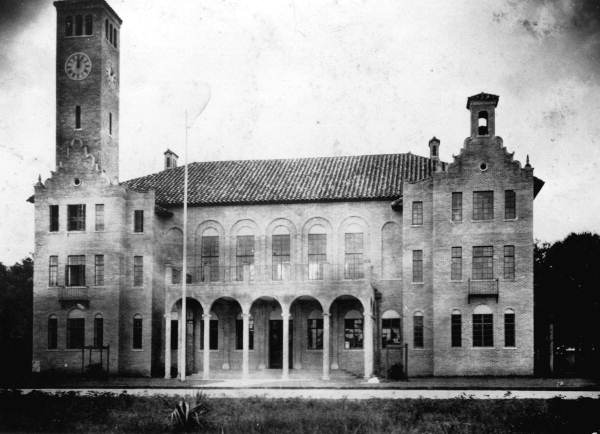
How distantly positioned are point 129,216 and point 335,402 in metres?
23.3

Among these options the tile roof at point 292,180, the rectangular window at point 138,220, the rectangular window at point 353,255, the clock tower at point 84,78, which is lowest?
the rectangular window at point 353,255

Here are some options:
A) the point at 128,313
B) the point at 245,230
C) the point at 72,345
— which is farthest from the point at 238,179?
the point at 72,345

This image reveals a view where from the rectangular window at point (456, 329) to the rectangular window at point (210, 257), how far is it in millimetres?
14306

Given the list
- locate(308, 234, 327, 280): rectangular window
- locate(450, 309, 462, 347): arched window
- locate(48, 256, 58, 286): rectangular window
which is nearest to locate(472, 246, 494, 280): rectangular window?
locate(450, 309, 462, 347): arched window

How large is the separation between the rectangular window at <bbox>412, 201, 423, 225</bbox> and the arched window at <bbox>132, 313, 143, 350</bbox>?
55.5 feet

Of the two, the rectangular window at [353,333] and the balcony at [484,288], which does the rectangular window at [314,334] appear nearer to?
the rectangular window at [353,333]

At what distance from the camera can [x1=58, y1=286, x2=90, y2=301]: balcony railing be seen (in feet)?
→ 144

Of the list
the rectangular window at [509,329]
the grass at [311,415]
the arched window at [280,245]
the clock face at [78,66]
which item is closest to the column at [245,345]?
the arched window at [280,245]

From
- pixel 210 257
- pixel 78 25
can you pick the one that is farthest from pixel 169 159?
pixel 78 25

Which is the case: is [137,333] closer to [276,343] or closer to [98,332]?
[98,332]

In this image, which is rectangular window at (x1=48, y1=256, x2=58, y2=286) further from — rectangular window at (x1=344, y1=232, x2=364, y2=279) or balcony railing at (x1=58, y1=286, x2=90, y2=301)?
rectangular window at (x1=344, y1=232, x2=364, y2=279)

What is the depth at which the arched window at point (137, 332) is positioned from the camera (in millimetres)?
44125

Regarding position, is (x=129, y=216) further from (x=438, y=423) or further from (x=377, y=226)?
(x=438, y=423)

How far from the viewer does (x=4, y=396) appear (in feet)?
86.7
